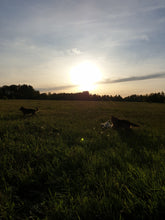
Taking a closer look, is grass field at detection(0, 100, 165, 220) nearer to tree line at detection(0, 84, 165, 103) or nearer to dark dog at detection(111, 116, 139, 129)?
dark dog at detection(111, 116, 139, 129)

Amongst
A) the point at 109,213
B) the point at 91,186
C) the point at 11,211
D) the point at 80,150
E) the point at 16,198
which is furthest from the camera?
the point at 80,150

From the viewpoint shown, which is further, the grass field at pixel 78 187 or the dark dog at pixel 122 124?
the dark dog at pixel 122 124

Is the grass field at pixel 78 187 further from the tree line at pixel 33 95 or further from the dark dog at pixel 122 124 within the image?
the tree line at pixel 33 95

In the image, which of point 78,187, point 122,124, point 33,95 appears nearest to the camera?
point 78,187

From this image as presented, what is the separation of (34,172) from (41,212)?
97 centimetres

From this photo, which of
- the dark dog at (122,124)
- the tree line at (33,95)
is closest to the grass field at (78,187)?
the dark dog at (122,124)

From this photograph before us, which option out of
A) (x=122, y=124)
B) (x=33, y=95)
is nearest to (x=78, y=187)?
(x=122, y=124)

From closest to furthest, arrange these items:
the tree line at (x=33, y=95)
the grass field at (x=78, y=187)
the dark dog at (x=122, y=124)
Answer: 1. the grass field at (x=78, y=187)
2. the dark dog at (x=122, y=124)
3. the tree line at (x=33, y=95)

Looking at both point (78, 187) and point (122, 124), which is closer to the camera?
point (78, 187)

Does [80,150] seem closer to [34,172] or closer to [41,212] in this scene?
[34,172]

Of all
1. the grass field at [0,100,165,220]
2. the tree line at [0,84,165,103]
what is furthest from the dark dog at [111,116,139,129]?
the tree line at [0,84,165,103]

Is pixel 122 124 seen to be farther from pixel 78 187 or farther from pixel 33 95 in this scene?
pixel 33 95

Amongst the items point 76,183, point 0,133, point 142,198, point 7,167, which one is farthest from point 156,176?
point 0,133

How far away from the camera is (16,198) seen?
6.42 ft
